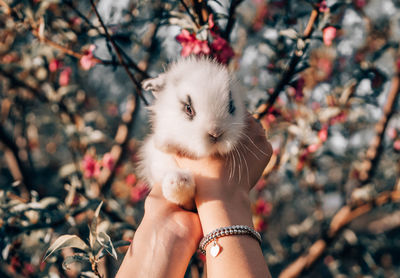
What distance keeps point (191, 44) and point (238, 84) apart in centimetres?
37

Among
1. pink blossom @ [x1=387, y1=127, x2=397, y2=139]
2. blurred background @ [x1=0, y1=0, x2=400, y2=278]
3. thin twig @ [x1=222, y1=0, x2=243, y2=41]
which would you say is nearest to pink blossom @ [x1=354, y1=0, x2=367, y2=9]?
blurred background @ [x1=0, y1=0, x2=400, y2=278]

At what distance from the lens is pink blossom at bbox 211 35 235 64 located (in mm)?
1861

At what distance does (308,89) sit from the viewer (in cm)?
321

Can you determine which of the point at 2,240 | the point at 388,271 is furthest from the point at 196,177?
the point at 388,271

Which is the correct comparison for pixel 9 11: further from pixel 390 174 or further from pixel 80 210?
pixel 390 174

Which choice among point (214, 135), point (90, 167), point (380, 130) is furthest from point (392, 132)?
point (90, 167)

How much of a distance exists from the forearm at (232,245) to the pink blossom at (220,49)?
2.88ft

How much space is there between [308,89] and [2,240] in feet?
9.40

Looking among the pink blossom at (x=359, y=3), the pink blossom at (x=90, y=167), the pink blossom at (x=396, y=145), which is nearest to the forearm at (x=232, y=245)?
the pink blossom at (x=90, y=167)

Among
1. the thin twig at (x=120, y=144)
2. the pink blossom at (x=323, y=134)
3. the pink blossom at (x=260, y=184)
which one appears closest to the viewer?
the pink blossom at (x=323, y=134)

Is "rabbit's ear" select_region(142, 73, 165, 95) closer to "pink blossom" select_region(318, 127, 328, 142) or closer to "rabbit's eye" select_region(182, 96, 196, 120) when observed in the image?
"rabbit's eye" select_region(182, 96, 196, 120)

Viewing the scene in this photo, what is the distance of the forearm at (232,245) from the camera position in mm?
1273

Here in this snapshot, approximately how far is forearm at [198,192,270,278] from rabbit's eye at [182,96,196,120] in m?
0.44

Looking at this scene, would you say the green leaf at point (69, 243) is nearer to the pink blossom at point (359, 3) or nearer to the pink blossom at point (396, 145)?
the pink blossom at point (396, 145)
